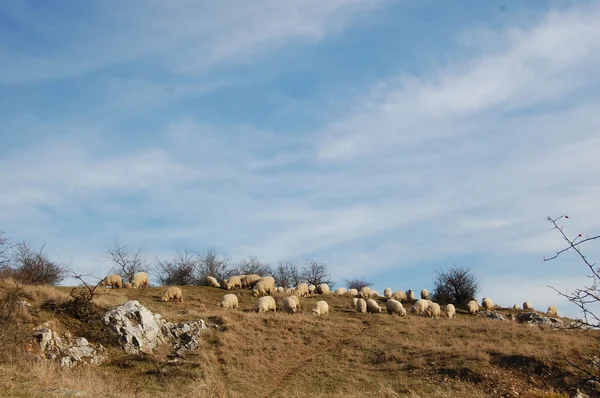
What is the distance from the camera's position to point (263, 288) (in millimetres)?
42406

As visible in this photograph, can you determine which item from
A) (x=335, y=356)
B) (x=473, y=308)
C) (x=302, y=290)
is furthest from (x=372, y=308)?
(x=335, y=356)

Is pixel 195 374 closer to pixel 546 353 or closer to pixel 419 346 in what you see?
pixel 419 346

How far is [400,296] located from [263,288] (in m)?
14.1

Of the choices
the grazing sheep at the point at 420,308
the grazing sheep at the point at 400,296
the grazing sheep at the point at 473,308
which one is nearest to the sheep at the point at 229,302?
the grazing sheep at the point at 420,308

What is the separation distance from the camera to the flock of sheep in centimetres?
3666

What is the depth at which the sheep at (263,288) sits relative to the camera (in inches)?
1652

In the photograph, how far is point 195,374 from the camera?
22922 mm

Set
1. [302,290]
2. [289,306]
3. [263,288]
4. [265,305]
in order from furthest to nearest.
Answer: [302,290]
[263,288]
[289,306]
[265,305]

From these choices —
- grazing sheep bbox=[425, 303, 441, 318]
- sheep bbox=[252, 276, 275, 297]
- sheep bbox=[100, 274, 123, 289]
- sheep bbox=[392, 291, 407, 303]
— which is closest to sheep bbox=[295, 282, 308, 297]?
sheep bbox=[252, 276, 275, 297]

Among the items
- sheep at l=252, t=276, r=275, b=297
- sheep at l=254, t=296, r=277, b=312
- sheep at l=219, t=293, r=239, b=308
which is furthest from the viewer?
sheep at l=252, t=276, r=275, b=297

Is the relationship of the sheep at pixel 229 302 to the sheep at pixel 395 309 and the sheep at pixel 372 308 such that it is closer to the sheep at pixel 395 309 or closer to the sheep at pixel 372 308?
the sheep at pixel 372 308

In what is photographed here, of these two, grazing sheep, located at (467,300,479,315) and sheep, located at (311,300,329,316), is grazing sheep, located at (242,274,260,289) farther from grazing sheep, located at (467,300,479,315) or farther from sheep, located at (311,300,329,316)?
grazing sheep, located at (467,300,479,315)

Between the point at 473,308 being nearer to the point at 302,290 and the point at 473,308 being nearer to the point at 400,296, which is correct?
the point at 400,296

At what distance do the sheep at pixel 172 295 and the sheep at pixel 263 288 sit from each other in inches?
264
